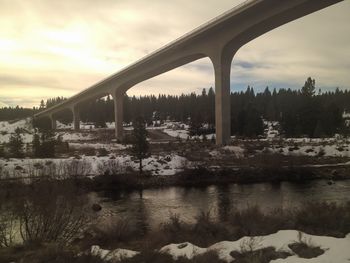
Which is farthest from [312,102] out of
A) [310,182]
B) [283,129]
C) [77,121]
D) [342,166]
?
[77,121]

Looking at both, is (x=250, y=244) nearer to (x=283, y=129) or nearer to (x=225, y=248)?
(x=225, y=248)

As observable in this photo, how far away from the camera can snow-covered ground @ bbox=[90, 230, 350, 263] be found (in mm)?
9380

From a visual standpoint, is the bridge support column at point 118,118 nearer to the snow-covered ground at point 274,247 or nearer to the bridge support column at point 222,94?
the bridge support column at point 222,94

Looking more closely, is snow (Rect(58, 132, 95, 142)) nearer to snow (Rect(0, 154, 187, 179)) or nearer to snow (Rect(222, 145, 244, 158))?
snow (Rect(0, 154, 187, 179))

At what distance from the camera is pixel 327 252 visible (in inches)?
380

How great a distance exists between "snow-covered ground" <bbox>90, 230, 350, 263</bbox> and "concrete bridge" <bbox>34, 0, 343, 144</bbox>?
75.8 feet

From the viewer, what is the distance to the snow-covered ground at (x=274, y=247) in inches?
369

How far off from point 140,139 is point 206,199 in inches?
372

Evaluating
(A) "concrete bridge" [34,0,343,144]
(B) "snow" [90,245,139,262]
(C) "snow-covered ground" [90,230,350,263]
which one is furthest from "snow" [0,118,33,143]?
(C) "snow-covered ground" [90,230,350,263]

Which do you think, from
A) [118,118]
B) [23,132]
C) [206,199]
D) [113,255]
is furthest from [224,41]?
[23,132]

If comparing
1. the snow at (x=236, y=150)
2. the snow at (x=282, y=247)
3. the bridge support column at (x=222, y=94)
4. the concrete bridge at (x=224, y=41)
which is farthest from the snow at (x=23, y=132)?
the snow at (x=282, y=247)

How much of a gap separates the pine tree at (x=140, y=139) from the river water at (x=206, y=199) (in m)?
4.71

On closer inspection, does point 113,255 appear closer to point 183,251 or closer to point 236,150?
point 183,251

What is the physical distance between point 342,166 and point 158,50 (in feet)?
85.1
